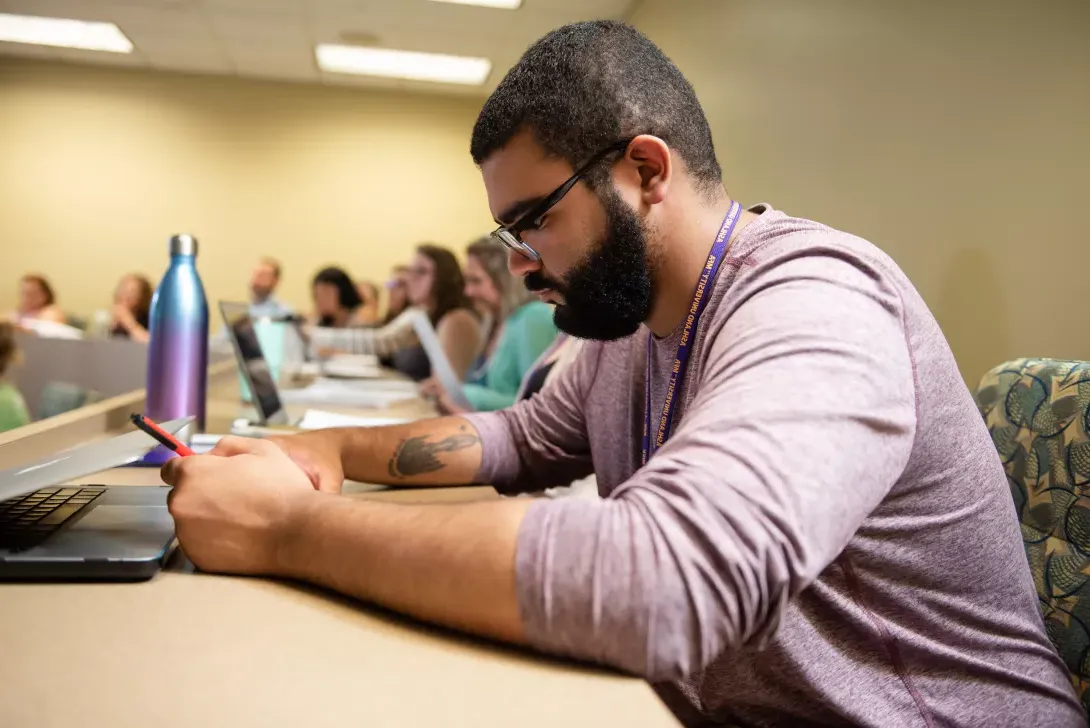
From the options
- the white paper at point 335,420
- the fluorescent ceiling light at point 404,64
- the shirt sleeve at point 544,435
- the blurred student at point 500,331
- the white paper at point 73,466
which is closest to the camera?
the white paper at point 73,466

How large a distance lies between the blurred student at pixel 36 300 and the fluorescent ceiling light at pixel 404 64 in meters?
2.90

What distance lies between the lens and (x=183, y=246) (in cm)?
124

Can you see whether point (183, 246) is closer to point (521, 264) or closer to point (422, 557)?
point (521, 264)

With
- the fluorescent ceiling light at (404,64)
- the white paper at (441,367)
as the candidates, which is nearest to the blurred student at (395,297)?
the fluorescent ceiling light at (404,64)

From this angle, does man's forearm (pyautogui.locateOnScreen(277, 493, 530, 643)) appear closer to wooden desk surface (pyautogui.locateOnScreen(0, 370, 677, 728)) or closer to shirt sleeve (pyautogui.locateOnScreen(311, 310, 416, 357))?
wooden desk surface (pyautogui.locateOnScreen(0, 370, 677, 728))

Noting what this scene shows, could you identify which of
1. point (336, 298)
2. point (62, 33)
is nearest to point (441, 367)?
point (336, 298)

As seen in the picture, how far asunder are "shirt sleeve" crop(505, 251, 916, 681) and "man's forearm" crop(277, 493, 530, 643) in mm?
19

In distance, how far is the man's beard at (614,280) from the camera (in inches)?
33.8

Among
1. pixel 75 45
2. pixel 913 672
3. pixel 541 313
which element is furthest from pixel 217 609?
pixel 75 45

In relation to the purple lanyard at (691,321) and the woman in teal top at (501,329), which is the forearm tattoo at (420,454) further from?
the woman in teal top at (501,329)

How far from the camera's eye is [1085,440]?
2.64ft

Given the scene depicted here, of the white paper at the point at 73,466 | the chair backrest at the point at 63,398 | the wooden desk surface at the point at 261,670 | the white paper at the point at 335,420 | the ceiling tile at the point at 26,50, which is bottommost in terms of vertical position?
the chair backrest at the point at 63,398

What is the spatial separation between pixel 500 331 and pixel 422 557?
2045 millimetres

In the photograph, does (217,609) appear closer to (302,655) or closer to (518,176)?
(302,655)
